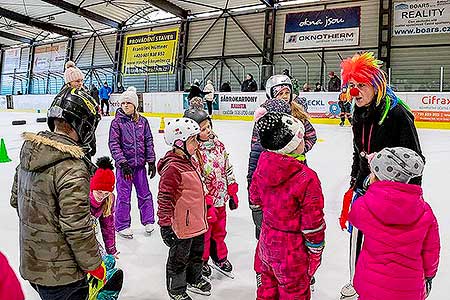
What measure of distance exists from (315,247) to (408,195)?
0.42 m

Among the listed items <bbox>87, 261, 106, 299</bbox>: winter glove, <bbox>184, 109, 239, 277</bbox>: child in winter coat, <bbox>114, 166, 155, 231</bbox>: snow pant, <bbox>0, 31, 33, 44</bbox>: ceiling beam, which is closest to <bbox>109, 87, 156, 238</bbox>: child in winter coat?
<bbox>114, 166, 155, 231</bbox>: snow pant

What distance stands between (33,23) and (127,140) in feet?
74.0

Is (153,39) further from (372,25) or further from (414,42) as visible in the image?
(414,42)

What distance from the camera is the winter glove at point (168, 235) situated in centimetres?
217

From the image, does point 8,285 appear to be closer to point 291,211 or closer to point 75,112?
point 75,112

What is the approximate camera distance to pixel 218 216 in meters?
2.73

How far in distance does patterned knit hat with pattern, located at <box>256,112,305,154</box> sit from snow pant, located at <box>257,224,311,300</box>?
354 mm

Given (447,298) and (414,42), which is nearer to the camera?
(447,298)

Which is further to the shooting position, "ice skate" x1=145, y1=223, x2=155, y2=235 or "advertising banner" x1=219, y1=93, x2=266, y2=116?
"advertising banner" x1=219, y1=93, x2=266, y2=116

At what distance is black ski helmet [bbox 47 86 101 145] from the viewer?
5.06ft

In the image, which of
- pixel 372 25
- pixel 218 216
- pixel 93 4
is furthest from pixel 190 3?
pixel 218 216

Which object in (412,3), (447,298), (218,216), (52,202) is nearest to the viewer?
(52,202)

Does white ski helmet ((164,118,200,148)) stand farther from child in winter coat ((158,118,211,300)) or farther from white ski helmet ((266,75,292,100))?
white ski helmet ((266,75,292,100))

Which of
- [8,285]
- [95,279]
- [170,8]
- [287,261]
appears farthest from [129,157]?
[170,8]
